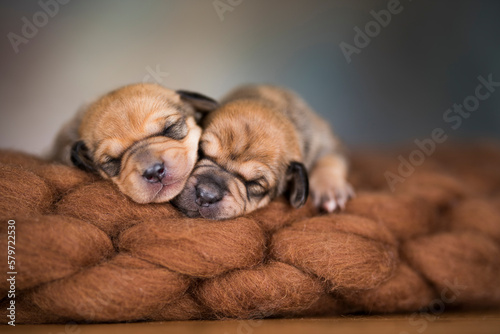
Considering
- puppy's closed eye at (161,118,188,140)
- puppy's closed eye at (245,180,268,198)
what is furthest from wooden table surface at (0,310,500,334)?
puppy's closed eye at (161,118,188,140)

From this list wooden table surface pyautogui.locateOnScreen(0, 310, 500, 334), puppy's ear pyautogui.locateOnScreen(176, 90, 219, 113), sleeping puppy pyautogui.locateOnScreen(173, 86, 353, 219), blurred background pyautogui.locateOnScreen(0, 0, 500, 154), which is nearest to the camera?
wooden table surface pyautogui.locateOnScreen(0, 310, 500, 334)

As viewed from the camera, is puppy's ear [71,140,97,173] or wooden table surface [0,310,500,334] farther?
puppy's ear [71,140,97,173]

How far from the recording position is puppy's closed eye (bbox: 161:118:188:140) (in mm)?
2533

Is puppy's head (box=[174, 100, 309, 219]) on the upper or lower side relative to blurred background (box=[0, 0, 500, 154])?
lower

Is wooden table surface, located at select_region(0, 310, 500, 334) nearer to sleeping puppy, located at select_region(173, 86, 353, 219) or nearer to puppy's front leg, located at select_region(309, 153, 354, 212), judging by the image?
sleeping puppy, located at select_region(173, 86, 353, 219)

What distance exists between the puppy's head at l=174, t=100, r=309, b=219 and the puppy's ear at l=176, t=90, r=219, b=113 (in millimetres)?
131

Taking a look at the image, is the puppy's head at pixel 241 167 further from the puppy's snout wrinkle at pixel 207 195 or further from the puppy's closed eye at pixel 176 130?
the puppy's closed eye at pixel 176 130

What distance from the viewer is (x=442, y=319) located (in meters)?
2.12

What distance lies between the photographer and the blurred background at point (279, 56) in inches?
203

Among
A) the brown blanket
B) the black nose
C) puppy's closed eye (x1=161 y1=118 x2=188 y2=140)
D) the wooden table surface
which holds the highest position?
puppy's closed eye (x1=161 y1=118 x2=188 y2=140)

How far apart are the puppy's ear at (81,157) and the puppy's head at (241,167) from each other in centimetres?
50

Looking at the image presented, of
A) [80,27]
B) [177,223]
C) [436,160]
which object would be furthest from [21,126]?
[436,160]

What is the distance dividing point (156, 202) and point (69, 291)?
25.4 inches

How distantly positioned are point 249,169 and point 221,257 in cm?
71
